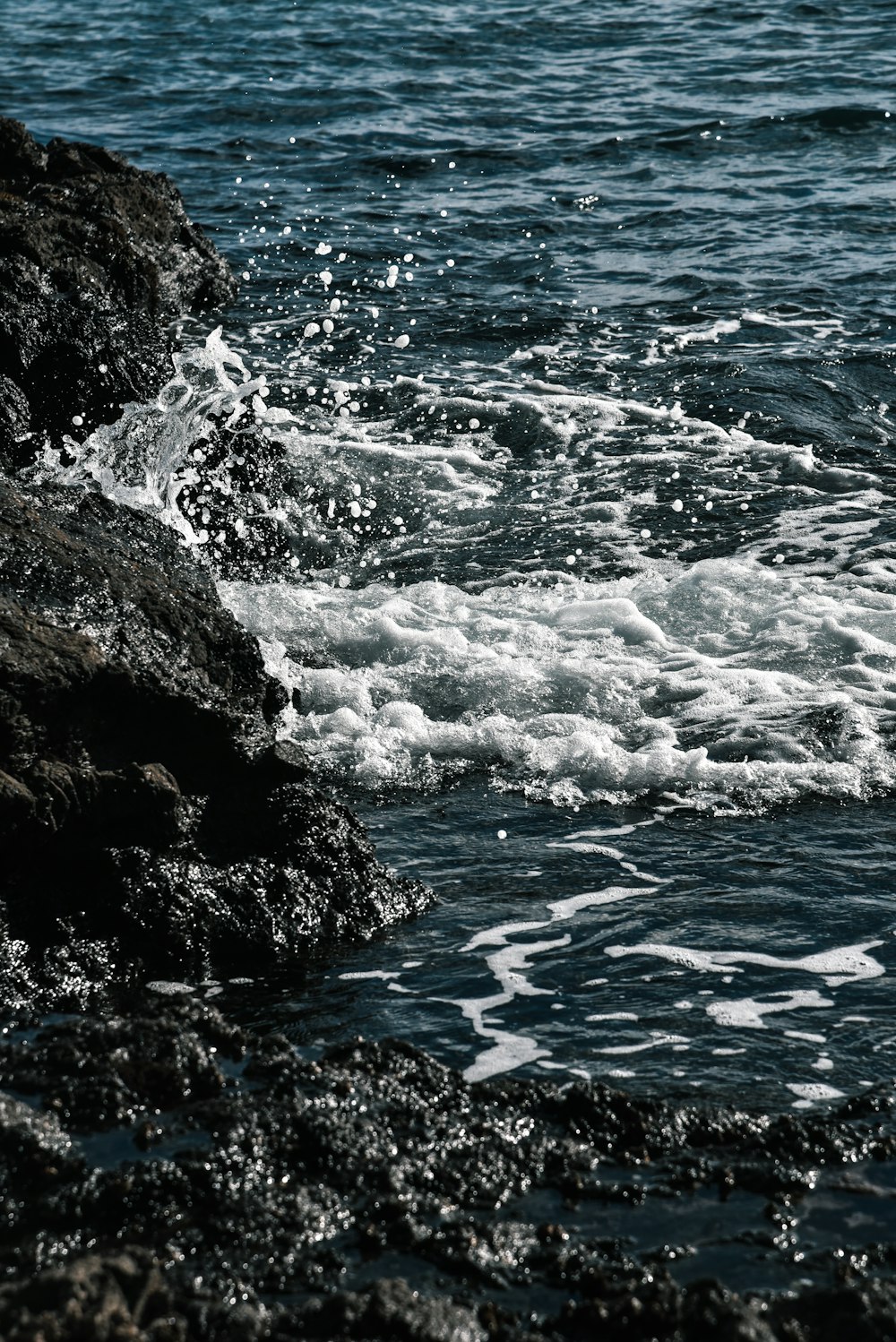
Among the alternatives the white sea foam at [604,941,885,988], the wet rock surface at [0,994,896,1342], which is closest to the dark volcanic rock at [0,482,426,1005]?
the wet rock surface at [0,994,896,1342]

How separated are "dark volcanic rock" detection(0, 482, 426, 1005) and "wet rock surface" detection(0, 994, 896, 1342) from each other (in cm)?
53

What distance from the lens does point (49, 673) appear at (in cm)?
461

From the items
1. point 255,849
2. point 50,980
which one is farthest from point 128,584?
point 50,980

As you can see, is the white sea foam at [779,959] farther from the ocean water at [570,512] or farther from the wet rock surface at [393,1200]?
the wet rock surface at [393,1200]

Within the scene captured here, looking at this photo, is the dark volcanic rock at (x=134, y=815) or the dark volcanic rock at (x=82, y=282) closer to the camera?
the dark volcanic rock at (x=134, y=815)

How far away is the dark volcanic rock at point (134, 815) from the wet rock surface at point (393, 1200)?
1.75 ft

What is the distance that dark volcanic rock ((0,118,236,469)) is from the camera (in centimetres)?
834

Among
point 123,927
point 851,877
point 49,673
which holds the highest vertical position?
point 49,673

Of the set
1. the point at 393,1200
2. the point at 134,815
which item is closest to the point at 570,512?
the point at 134,815

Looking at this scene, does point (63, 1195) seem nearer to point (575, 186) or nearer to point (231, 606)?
point (231, 606)

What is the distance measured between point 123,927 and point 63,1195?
1288 mm

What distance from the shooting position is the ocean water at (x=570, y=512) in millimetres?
4559

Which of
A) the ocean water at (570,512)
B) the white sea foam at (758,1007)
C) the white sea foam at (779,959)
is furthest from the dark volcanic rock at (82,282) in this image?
the white sea foam at (758,1007)

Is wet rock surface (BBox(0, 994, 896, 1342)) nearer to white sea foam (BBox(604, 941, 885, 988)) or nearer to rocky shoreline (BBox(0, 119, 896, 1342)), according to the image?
rocky shoreline (BBox(0, 119, 896, 1342))
